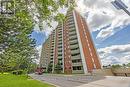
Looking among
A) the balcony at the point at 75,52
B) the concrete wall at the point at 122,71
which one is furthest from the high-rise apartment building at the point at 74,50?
the concrete wall at the point at 122,71

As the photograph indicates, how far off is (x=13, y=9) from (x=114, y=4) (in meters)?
13.0

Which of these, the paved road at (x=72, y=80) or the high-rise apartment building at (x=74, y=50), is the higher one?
the high-rise apartment building at (x=74, y=50)

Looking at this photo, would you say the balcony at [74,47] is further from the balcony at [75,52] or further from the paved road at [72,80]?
the paved road at [72,80]

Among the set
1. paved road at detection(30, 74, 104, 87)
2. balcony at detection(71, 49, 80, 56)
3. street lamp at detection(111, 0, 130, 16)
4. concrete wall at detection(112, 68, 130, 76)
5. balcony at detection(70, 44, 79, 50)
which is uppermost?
balcony at detection(70, 44, 79, 50)

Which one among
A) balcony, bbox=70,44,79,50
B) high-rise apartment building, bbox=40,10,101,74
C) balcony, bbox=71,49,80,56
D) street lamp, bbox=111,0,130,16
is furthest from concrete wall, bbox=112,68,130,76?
balcony, bbox=70,44,79,50

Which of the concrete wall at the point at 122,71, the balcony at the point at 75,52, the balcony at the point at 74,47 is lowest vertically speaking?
the concrete wall at the point at 122,71

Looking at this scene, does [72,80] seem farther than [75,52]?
No

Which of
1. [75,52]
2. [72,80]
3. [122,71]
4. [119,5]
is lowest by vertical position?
[72,80]

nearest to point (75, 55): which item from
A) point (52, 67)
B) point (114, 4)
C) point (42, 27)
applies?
point (52, 67)

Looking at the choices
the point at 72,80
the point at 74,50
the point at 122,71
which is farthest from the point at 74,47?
the point at 72,80

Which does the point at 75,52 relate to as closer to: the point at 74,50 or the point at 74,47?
the point at 74,50

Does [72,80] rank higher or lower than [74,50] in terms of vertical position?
lower

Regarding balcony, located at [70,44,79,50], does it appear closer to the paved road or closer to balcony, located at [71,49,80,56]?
balcony, located at [71,49,80,56]

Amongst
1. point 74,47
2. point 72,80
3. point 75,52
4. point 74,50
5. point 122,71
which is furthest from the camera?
point 74,47
